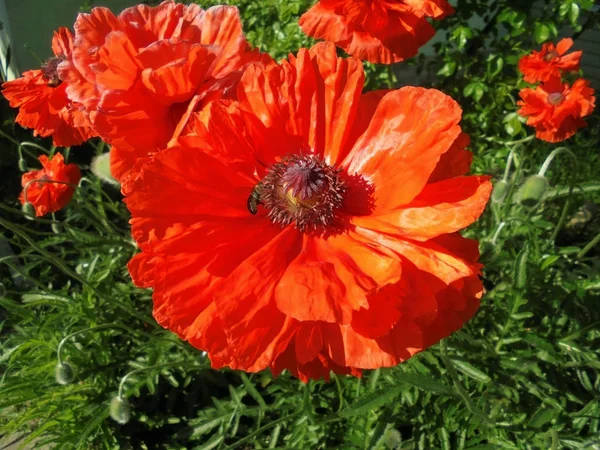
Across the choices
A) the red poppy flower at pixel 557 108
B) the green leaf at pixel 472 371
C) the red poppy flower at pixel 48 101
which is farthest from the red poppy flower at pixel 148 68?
the red poppy flower at pixel 557 108

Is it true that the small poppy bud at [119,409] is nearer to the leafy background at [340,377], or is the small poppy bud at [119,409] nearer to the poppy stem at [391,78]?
the leafy background at [340,377]

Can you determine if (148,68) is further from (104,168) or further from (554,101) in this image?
(554,101)

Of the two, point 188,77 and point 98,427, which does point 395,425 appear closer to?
point 98,427

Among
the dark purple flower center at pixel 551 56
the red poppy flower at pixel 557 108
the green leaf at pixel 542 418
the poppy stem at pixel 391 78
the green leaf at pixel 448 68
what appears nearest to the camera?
the green leaf at pixel 542 418

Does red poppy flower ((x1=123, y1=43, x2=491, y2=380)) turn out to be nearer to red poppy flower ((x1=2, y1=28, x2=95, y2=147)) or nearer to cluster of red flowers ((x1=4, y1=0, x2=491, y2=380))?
cluster of red flowers ((x1=4, y1=0, x2=491, y2=380))

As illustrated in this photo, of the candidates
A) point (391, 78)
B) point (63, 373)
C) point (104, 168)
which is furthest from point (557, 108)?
point (63, 373)

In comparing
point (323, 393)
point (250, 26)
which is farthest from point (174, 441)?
point (250, 26)

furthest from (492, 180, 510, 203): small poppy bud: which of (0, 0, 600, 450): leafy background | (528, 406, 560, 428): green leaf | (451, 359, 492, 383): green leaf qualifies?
(528, 406, 560, 428): green leaf

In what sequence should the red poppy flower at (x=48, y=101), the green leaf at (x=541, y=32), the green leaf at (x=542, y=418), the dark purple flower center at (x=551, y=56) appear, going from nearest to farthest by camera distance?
the green leaf at (x=542, y=418)
the red poppy flower at (x=48, y=101)
the dark purple flower center at (x=551, y=56)
the green leaf at (x=541, y=32)
